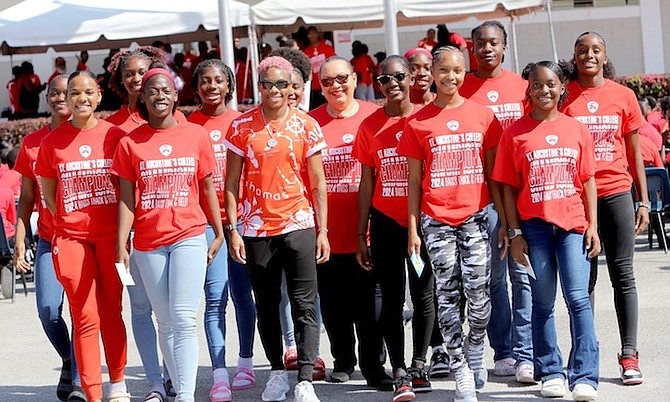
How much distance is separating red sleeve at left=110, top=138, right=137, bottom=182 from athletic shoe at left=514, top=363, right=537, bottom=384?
2.50 meters

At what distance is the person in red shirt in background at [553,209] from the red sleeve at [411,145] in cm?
43

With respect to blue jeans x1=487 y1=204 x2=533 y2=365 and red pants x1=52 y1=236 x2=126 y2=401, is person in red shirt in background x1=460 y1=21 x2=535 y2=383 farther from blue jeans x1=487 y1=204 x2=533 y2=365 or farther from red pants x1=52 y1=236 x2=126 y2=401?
red pants x1=52 y1=236 x2=126 y2=401

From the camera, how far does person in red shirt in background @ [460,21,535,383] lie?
23.2 ft

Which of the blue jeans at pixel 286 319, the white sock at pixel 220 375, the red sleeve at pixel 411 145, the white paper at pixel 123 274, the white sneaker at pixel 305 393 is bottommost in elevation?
the white sneaker at pixel 305 393

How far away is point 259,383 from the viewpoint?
754 cm

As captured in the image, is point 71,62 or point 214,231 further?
point 71,62

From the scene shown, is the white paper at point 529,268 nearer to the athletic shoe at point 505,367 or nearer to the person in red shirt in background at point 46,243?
the athletic shoe at point 505,367

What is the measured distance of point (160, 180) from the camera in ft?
21.2

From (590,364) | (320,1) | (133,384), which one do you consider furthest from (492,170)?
(320,1)

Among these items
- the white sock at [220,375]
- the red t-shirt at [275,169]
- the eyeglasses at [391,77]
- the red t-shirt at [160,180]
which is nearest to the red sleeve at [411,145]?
the eyeglasses at [391,77]

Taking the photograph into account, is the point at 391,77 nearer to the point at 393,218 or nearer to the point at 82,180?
the point at 393,218

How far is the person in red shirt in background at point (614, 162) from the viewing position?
6.84 m

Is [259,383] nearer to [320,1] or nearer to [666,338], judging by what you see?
[666,338]

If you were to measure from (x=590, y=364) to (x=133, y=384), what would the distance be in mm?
3038
